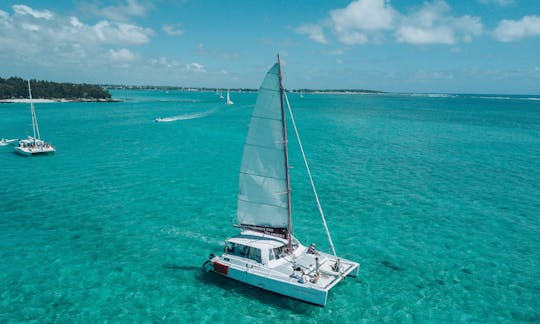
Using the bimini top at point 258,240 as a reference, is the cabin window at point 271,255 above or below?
below

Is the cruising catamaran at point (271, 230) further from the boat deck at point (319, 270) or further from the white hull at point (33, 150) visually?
the white hull at point (33, 150)

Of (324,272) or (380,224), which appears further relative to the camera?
(380,224)

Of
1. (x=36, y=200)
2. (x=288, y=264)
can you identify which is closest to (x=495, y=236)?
(x=288, y=264)

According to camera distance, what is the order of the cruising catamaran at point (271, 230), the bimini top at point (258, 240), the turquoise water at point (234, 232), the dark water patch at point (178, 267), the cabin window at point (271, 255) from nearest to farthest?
the cruising catamaran at point (271, 230) < the turquoise water at point (234, 232) < the cabin window at point (271, 255) < the bimini top at point (258, 240) < the dark water patch at point (178, 267)

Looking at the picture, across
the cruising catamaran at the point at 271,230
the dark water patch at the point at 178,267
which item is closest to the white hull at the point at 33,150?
the dark water patch at the point at 178,267

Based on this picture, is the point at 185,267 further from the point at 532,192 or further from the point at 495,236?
the point at 532,192

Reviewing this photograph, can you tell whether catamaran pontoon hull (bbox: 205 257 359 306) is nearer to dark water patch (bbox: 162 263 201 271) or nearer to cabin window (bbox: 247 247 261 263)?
cabin window (bbox: 247 247 261 263)

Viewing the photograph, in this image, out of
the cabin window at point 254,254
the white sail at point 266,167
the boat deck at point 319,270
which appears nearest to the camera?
the boat deck at point 319,270

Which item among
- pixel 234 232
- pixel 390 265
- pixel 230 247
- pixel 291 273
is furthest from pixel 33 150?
pixel 390 265

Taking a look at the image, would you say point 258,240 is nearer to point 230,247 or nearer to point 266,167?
point 230,247
